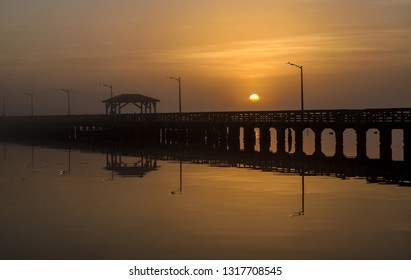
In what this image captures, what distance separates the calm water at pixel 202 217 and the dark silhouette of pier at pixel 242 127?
631 inches

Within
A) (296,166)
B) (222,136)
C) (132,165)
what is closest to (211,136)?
(222,136)

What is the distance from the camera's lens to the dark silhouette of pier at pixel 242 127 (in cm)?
5817

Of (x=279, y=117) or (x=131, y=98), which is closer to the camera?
(x=279, y=117)

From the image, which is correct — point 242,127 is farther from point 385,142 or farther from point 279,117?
point 385,142

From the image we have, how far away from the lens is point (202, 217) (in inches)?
1057

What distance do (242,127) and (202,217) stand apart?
5816cm

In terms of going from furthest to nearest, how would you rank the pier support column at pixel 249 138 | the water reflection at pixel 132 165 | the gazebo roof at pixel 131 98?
the gazebo roof at pixel 131 98, the pier support column at pixel 249 138, the water reflection at pixel 132 165

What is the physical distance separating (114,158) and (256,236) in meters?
40.8

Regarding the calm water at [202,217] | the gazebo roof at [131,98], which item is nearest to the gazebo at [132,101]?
the gazebo roof at [131,98]

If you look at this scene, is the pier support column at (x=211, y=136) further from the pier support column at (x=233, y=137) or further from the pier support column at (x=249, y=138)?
the pier support column at (x=249, y=138)

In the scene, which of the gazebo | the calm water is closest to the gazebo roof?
the gazebo

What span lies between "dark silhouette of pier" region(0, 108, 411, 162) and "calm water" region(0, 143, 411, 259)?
16036mm

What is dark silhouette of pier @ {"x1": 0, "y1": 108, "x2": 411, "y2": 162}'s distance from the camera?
58.2 m
